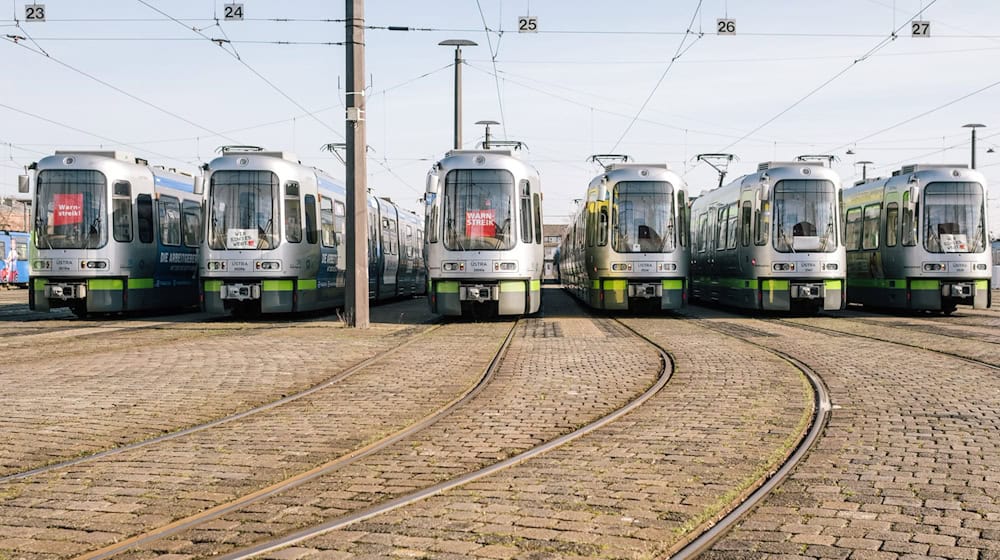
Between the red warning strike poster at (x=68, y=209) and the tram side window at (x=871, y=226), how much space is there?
58.3 feet

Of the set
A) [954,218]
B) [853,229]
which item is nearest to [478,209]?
[954,218]

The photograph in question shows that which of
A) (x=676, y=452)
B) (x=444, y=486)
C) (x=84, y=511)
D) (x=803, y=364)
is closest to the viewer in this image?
(x=84, y=511)

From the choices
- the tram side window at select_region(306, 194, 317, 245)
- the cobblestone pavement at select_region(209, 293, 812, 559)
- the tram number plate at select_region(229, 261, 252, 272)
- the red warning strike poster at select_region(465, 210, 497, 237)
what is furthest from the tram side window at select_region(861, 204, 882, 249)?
the cobblestone pavement at select_region(209, 293, 812, 559)

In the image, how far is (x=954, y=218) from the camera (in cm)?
2006

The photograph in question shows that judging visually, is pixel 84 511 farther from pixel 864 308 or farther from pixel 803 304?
pixel 864 308

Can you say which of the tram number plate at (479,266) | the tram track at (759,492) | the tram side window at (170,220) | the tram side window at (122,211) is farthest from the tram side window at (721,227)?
the tram track at (759,492)

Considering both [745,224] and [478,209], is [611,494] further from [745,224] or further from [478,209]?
[745,224]

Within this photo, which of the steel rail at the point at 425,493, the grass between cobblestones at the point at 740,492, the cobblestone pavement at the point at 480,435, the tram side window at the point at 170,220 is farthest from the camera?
the tram side window at the point at 170,220

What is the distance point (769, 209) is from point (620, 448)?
14900 millimetres

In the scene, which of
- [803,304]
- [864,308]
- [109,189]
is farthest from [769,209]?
[109,189]

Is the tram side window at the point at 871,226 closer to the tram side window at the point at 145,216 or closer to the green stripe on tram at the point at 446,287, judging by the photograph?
the green stripe on tram at the point at 446,287

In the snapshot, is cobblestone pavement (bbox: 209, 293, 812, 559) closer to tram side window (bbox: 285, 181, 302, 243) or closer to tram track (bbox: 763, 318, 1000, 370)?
tram track (bbox: 763, 318, 1000, 370)

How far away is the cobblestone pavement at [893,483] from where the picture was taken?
157 inches

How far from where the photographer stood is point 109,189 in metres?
18.8
